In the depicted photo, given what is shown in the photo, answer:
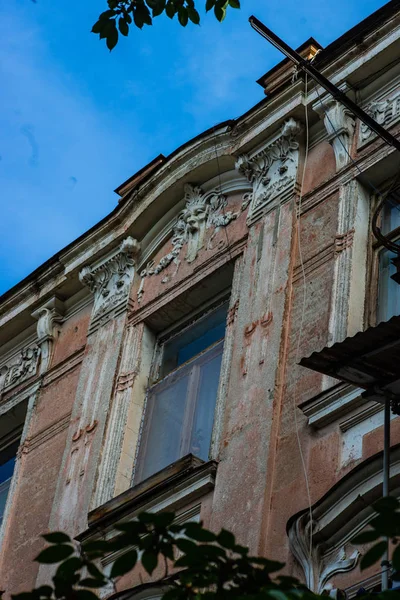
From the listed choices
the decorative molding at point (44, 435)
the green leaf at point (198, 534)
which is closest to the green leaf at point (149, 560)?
the green leaf at point (198, 534)

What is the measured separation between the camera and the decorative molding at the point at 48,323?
13.5 m

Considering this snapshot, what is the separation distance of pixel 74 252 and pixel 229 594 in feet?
26.6

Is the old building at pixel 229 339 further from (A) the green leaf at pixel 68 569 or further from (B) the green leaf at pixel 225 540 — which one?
(A) the green leaf at pixel 68 569

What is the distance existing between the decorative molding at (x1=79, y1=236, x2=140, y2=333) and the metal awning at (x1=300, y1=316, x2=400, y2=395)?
5.12 m

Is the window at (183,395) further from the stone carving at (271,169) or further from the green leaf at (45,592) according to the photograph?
the green leaf at (45,592)

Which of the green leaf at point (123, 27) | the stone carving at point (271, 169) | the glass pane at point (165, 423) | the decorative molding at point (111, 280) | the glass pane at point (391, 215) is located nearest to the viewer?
the green leaf at point (123, 27)

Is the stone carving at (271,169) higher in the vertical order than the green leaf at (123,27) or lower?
higher

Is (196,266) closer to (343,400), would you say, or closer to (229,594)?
(343,400)

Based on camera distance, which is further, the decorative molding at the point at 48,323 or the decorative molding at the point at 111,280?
the decorative molding at the point at 48,323

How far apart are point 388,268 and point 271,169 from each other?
1822mm

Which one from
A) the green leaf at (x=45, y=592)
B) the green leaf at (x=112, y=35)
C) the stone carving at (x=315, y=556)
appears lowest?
the green leaf at (x=45, y=592)

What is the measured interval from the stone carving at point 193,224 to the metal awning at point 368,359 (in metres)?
4.46

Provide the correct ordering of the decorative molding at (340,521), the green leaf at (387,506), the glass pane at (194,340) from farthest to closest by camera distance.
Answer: the glass pane at (194,340) → the decorative molding at (340,521) → the green leaf at (387,506)

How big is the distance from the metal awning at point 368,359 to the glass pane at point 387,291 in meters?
2.37
